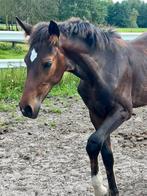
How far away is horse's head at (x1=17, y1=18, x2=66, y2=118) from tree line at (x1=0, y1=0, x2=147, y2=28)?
6.65 m

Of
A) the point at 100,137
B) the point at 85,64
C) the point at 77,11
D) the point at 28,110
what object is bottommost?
the point at 77,11

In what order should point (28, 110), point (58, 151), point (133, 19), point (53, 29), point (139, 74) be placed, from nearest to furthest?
point (28, 110)
point (53, 29)
point (139, 74)
point (58, 151)
point (133, 19)

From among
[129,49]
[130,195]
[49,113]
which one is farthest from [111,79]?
[49,113]

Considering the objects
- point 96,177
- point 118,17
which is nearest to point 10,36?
point 96,177

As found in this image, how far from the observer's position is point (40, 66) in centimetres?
328

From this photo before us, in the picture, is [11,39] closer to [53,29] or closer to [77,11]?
[53,29]

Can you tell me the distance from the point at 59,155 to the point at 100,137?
61.4 inches

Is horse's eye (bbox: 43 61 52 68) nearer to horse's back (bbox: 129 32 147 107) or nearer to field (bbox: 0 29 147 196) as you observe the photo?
horse's back (bbox: 129 32 147 107)

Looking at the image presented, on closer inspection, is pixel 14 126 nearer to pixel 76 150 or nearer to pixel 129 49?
pixel 76 150

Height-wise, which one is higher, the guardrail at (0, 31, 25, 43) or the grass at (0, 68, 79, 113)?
the guardrail at (0, 31, 25, 43)

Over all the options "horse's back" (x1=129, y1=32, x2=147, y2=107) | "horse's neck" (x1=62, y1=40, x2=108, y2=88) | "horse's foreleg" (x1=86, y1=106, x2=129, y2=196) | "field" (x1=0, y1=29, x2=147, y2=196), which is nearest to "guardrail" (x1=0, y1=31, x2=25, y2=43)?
"field" (x1=0, y1=29, x2=147, y2=196)

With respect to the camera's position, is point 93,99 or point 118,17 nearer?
point 93,99

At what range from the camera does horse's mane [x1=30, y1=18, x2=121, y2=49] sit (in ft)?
11.1

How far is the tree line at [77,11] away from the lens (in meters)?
16.9
